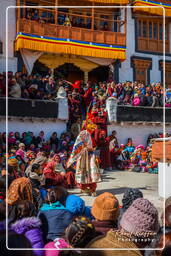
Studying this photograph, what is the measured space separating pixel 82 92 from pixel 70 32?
4.16 meters

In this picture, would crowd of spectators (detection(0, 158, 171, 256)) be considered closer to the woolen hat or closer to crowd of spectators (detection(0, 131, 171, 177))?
the woolen hat

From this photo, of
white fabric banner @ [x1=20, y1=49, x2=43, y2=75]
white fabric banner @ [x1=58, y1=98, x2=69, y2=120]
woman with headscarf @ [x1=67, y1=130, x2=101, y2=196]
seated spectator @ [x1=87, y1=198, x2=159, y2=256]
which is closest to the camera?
seated spectator @ [x1=87, y1=198, x2=159, y2=256]

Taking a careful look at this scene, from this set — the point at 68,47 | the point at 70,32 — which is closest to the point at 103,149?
the point at 68,47

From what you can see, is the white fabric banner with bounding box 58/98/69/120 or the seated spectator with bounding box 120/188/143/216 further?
the white fabric banner with bounding box 58/98/69/120

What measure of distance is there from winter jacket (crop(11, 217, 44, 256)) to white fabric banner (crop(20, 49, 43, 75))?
13791mm

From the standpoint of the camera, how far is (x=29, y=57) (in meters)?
15.9

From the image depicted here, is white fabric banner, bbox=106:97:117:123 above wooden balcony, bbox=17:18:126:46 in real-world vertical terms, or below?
below

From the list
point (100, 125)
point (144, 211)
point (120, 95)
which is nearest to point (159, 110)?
point (120, 95)

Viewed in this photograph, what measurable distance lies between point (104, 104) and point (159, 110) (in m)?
2.99

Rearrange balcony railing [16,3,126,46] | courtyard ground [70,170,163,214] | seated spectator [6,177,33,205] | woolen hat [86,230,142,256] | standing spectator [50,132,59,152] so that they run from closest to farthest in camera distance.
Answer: woolen hat [86,230,142,256] → seated spectator [6,177,33,205] → courtyard ground [70,170,163,214] → standing spectator [50,132,59,152] → balcony railing [16,3,126,46]

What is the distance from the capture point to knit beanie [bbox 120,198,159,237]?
105 inches

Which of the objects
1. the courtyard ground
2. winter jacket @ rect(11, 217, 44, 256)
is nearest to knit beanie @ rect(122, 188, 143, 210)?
winter jacket @ rect(11, 217, 44, 256)

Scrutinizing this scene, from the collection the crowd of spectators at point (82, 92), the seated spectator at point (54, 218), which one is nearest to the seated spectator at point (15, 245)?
the seated spectator at point (54, 218)

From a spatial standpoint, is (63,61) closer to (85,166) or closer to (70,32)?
(70,32)
